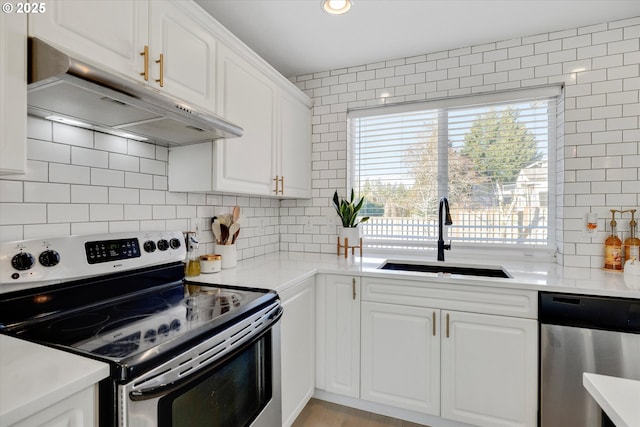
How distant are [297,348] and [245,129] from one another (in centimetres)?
129

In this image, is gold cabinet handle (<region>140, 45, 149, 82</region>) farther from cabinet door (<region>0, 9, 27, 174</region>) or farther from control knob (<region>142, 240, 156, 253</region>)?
control knob (<region>142, 240, 156, 253</region>)

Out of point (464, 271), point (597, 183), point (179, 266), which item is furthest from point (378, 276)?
point (597, 183)

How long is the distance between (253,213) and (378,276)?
3.53 ft

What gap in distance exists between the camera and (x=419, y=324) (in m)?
1.86

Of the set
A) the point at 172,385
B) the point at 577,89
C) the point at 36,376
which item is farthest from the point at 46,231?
the point at 577,89

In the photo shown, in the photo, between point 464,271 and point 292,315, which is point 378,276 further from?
point 464,271

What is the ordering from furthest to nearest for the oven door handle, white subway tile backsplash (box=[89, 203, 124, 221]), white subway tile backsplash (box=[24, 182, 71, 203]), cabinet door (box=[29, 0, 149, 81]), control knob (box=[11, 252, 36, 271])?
white subway tile backsplash (box=[89, 203, 124, 221]), white subway tile backsplash (box=[24, 182, 71, 203]), control knob (box=[11, 252, 36, 271]), cabinet door (box=[29, 0, 149, 81]), the oven door handle

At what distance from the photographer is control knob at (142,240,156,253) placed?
60.1 inches

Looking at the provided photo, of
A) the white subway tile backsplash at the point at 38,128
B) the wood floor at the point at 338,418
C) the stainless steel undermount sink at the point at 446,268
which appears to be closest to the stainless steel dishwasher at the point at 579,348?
the stainless steel undermount sink at the point at 446,268

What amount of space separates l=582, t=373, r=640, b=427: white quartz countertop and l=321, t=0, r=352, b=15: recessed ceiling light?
1.93 meters

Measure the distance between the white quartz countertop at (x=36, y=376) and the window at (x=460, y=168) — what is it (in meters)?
2.16

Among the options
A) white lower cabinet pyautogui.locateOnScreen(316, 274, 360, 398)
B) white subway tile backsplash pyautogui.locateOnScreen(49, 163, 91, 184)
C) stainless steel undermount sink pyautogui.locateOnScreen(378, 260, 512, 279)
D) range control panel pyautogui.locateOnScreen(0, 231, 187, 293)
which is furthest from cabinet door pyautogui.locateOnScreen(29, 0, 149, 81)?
stainless steel undermount sink pyautogui.locateOnScreen(378, 260, 512, 279)

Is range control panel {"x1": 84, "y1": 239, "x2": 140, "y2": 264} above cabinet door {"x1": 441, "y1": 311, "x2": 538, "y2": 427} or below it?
above

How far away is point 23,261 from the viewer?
3.56ft
